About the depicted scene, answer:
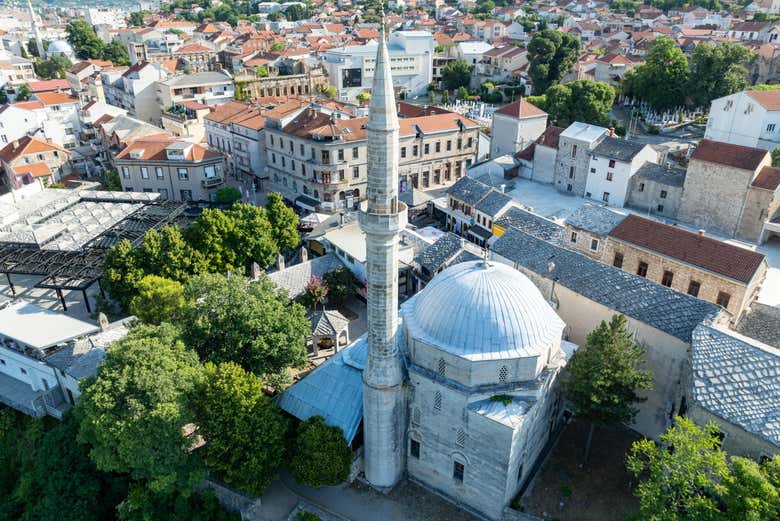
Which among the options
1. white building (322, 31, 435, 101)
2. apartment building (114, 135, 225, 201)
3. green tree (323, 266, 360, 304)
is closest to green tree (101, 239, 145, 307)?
green tree (323, 266, 360, 304)

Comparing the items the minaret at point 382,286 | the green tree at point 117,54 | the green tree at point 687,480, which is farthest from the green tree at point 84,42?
the green tree at point 687,480

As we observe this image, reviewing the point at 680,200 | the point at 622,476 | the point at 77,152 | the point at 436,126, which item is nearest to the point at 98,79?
the point at 77,152

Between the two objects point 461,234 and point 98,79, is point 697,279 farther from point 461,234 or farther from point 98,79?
point 98,79

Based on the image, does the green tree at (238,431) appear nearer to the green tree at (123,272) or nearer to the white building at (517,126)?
the green tree at (123,272)

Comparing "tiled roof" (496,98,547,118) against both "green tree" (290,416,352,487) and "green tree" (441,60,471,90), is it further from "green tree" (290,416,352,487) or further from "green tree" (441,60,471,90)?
"green tree" (290,416,352,487)

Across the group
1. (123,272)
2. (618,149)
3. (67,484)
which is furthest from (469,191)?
(67,484)

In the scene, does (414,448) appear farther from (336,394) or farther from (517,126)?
(517,126)
